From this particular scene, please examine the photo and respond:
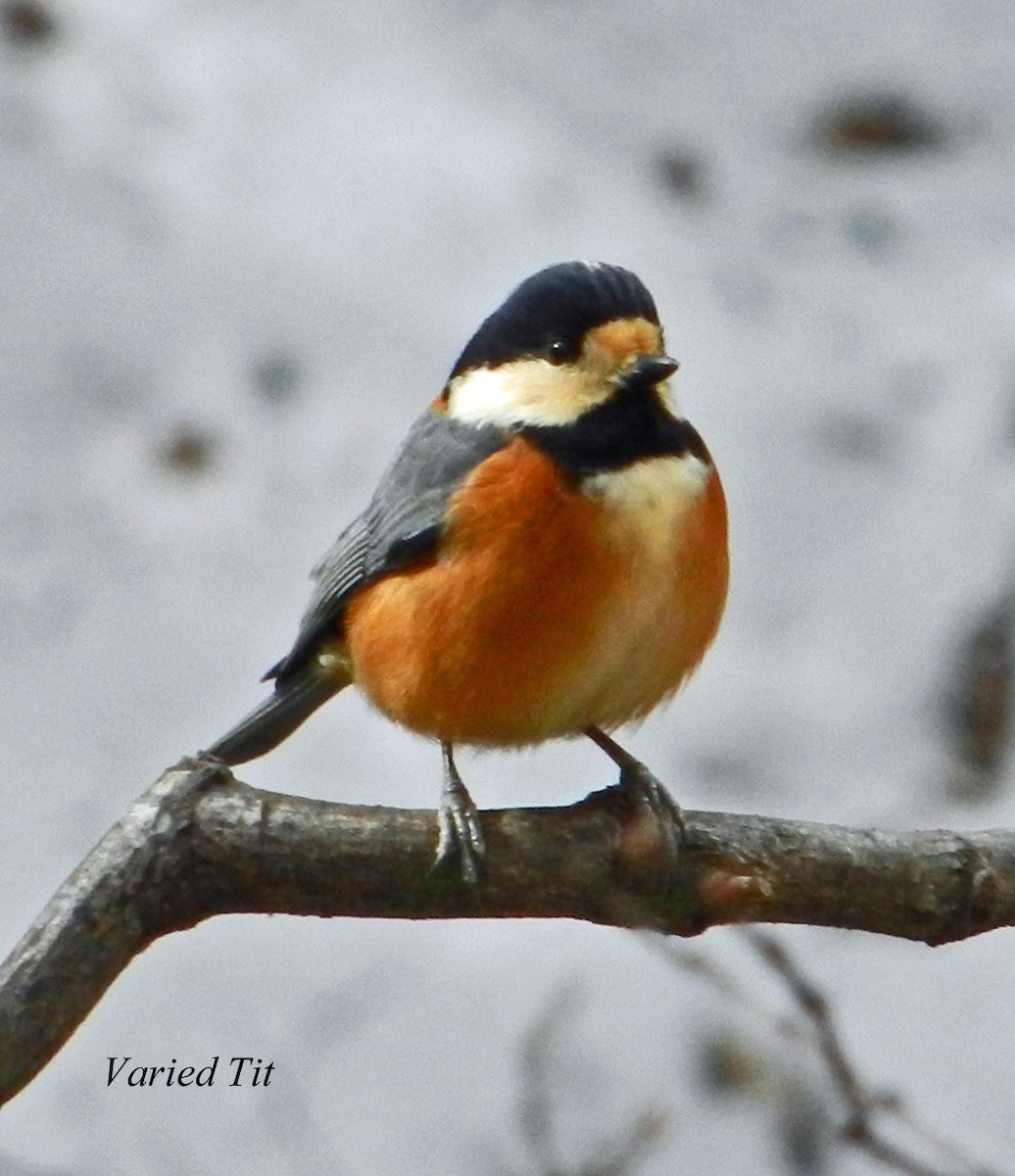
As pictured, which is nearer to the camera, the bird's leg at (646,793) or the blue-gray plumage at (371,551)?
the bird's leg at (646,793)

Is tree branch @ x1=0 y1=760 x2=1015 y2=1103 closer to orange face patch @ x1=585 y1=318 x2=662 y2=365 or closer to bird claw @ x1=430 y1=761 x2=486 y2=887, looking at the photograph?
bird claw @ x1=430 y1=761 x2=486 y2=887

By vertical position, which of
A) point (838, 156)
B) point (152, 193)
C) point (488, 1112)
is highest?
point (152, 193)

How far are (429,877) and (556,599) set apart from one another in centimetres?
57

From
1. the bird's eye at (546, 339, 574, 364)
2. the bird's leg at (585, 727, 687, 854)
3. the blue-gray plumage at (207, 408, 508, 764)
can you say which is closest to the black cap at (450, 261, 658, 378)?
the bird's eye at (546, 339, 574, 364)

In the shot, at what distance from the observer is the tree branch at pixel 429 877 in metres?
2.83

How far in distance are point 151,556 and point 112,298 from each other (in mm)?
888

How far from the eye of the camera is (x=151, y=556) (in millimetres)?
6172

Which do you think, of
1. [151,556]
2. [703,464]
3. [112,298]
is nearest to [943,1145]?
[703,464]

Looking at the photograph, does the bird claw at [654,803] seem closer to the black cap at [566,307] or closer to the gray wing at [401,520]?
the gray wing at [401,520]

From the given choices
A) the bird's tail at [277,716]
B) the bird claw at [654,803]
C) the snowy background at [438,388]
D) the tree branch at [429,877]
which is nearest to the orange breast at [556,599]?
the bird claw at [654,803]

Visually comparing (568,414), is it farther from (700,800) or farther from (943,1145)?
(700,800)

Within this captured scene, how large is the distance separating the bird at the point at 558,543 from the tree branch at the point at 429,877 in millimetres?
177

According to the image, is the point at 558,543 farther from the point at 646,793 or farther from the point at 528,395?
the point at 646,793

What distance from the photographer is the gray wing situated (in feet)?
11.8
